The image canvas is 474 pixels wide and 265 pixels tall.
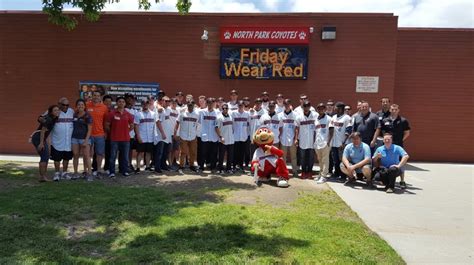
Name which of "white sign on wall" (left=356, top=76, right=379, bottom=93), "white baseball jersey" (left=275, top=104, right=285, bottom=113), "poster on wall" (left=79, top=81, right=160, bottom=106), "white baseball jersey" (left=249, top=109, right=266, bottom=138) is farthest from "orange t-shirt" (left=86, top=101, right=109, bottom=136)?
"white sign on wall" (left=356, top=76, right=379, bottom=93)

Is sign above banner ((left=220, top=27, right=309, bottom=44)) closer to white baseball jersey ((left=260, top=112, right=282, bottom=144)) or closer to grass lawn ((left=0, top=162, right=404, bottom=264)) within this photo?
white baseball jersey ((left=260, top=112, right=282, bottom=144))

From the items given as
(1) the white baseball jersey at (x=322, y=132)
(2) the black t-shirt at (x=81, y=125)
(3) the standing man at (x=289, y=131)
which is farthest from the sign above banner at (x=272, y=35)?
(2) the black t-shirt at (x=81, y=125)

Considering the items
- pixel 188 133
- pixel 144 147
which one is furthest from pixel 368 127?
pixel 144 147

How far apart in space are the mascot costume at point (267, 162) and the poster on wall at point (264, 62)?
3.79 metres

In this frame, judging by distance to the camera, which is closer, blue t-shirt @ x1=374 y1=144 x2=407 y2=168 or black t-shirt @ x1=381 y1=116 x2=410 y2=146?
blue t-shirt @ x1=374 y1=144 x2=407 y2=168

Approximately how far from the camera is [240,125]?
10547 millimetres

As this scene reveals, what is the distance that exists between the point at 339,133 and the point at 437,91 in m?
5.19

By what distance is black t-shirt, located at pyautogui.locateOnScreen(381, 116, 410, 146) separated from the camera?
9469mm

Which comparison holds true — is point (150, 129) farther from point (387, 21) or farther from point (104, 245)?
point (387, 21)

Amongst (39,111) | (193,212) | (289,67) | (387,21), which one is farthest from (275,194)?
(39,111)

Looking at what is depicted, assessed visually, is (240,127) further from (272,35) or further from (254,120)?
(272,35)

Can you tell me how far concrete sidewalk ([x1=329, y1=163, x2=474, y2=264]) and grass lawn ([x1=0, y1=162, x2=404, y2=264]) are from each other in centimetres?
35

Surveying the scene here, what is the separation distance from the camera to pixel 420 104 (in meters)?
13.0

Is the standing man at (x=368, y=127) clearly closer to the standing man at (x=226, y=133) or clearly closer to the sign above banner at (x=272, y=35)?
the standing man at (x=226, y=133)
